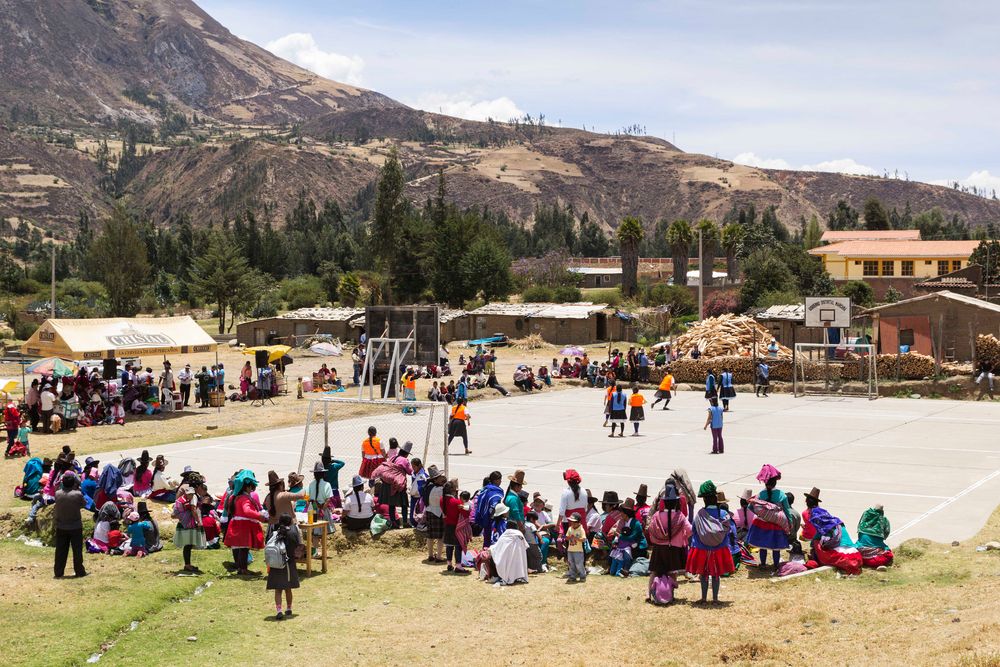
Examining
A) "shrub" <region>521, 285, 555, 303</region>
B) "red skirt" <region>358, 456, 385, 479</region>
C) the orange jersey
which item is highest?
"shrub" <region>521, 285, 555, 303</region>

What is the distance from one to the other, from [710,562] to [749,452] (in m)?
12.7

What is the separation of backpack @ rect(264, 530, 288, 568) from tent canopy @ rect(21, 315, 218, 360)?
21286 mm

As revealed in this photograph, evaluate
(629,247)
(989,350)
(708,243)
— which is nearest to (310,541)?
(989,350)

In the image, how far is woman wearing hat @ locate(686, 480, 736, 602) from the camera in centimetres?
1191

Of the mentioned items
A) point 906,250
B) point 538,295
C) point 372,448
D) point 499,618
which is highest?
point 906,250

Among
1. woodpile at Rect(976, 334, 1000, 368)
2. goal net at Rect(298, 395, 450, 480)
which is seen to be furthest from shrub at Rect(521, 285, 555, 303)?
goal net at Rect(298, 395, 450, 480)

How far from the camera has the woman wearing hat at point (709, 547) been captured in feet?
39.1

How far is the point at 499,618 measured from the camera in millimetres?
12102

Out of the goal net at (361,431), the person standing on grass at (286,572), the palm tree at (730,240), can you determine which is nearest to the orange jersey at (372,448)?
the goal net at (361,431)

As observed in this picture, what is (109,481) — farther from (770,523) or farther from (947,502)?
(947,502)

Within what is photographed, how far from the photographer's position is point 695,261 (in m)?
144

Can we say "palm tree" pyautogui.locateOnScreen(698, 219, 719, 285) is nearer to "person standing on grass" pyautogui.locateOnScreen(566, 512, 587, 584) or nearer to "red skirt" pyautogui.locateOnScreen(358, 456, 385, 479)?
"red skirt" pyautogui.locateOnScreen(358, 456, 385, 479)

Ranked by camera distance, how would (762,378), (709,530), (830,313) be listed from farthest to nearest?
1. (830,313)
2. (762,378)
3. (709,530)

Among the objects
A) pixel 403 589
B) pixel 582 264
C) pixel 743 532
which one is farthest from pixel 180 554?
pixel 582 264
